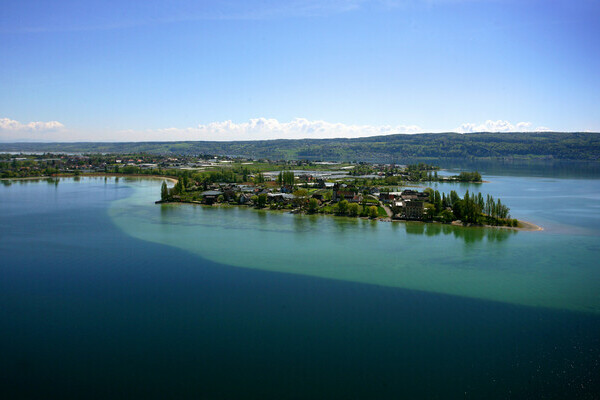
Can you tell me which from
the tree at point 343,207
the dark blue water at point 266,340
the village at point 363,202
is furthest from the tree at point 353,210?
the dark blue water at point 266,340

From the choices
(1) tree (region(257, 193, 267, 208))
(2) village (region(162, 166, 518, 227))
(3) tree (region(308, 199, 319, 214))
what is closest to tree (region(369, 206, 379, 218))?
(2) village (region(162, 166, 518, 227))

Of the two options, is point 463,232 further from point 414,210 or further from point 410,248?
point 410,248

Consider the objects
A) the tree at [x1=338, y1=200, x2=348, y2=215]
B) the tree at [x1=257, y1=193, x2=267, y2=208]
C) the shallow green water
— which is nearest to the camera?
the shallow green water

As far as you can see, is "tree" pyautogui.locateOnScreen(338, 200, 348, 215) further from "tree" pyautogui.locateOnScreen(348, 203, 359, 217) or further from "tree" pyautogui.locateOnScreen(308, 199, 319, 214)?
"tree" pyautogui.locateOnScreen(308, 199, 319, 214)

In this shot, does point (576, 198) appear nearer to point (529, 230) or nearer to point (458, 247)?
point (529, 230)

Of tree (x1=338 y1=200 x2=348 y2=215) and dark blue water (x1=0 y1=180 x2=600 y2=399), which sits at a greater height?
tree (x1=338 y1=200 x2=348 y2=215)

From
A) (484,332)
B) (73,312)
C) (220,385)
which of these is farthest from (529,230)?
(73,312)
